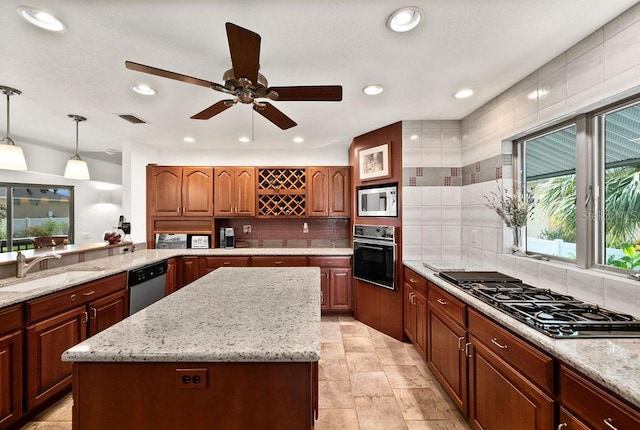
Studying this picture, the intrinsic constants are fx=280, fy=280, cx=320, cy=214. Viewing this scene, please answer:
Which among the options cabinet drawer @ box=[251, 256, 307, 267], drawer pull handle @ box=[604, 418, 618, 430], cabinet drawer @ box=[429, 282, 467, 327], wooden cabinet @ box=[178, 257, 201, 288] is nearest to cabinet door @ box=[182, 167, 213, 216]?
wooden cabinet @ box=[178, 257, 201, 288]

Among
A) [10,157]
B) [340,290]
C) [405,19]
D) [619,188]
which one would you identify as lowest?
[340,290]

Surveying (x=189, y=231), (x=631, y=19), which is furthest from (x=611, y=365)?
(x=189, y=231)

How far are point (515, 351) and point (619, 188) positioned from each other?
3.95 feet

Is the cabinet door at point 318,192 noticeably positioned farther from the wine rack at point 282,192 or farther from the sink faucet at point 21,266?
the sink faucet at point 21,266

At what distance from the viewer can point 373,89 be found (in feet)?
7.68

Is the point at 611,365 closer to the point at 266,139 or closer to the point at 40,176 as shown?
the point at 266,139

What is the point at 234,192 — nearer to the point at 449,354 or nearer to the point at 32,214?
the point at 449,354

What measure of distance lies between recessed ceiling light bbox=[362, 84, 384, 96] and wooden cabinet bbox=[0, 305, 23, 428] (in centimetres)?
Result: 288

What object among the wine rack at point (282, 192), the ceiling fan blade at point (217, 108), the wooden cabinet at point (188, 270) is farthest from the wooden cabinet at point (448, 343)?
the wooden cabinet at point (188, 270)

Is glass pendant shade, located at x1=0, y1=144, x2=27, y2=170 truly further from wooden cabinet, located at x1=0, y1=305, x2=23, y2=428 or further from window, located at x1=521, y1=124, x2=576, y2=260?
window, located at x1=521, y1=124, x2=576, y2=260

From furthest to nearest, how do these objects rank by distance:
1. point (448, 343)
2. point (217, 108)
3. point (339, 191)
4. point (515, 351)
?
1. point (339, 191)
2. point (448, 343)
3. point (217, 108)
4. point (515, 351)

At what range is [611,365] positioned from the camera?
3.14 feet

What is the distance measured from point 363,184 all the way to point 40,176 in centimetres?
543

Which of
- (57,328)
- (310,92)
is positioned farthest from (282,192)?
(57,328)
